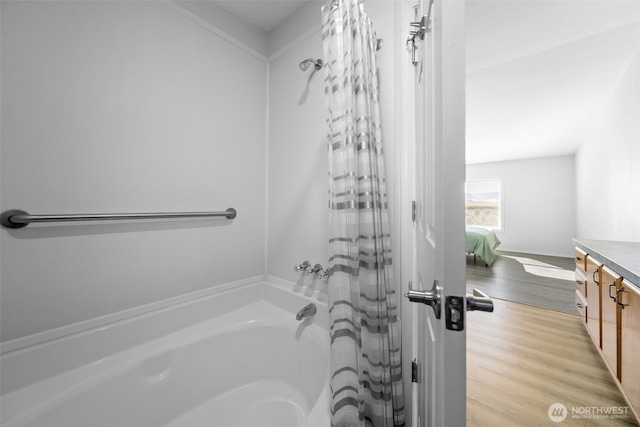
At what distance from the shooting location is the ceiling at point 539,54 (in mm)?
1523

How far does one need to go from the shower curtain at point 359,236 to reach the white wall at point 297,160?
238mm

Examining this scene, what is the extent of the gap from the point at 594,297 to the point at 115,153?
9.68 ft

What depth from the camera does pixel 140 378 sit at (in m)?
1.00

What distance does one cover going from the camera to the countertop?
104cm

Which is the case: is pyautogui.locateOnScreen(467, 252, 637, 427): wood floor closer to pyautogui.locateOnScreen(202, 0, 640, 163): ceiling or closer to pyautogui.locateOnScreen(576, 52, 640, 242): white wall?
pyautogui.locateOnScreen(576, 52, 640, 242): white wall

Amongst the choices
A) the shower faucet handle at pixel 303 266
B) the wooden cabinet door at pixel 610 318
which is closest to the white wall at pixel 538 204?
the wooden cabinet door at pixel 610 318

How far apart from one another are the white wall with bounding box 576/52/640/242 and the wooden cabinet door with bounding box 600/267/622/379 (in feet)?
3.84

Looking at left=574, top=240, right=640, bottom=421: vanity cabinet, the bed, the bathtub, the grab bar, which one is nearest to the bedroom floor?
the bed

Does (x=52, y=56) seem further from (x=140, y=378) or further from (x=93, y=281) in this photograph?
(x=140, y=378)

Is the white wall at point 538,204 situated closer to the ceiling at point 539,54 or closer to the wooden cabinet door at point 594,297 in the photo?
the ceiling at point 539,54

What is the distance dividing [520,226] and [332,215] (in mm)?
6556

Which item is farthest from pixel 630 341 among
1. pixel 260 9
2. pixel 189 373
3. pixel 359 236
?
pixel 260 9

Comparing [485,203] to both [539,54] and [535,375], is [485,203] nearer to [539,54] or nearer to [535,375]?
[539,54]

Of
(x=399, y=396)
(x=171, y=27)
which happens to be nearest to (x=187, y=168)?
(x=171, y=27)
